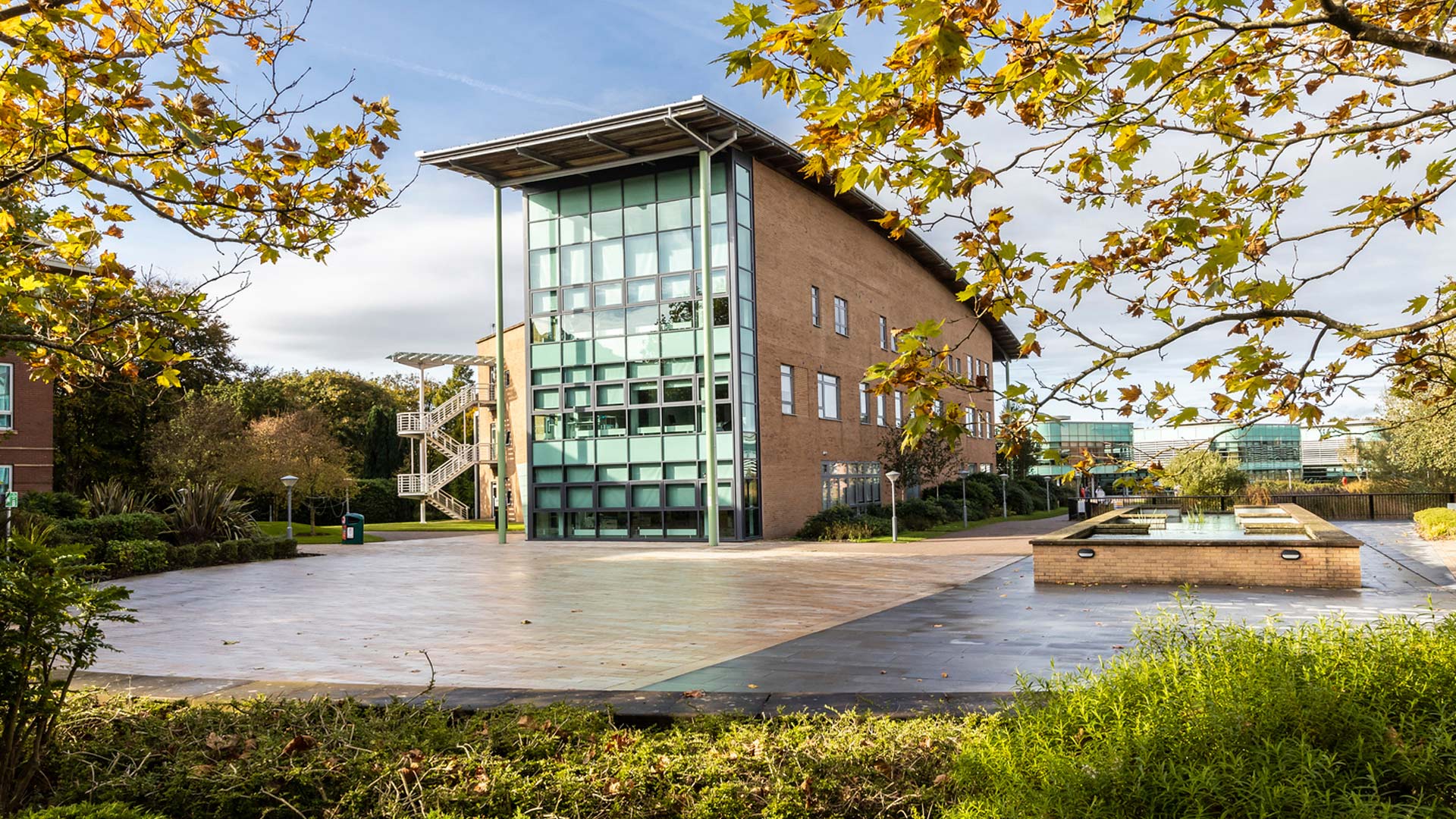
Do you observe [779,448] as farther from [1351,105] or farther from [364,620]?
[1351,105]

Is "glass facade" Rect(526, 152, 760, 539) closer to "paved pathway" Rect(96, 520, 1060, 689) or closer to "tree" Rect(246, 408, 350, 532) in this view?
"paved pathway" Rect(96, 520, 1060, 689)

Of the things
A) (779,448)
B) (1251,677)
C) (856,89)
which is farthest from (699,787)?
(779,448)

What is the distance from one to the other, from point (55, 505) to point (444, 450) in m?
24.2

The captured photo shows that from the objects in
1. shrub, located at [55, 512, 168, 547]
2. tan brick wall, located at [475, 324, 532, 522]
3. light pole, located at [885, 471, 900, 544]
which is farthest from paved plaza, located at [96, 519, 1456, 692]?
tan brick wall, located at [475, 324, 532, 522]

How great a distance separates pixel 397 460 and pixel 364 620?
43464 millimetres

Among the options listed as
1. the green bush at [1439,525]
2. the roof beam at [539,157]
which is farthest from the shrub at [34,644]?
the roof beam at [539,157]

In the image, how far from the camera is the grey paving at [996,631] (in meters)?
8.02

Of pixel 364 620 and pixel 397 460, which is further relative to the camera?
pixel 397 460

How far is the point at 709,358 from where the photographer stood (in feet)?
92.5

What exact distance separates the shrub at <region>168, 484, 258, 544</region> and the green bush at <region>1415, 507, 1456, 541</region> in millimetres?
28130

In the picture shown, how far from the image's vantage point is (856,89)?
11.6 feet

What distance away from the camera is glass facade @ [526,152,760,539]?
95.6ft

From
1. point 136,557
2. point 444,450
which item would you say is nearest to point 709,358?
point 136,557

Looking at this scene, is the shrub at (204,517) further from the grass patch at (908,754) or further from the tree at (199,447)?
the grass patch at (908,754)
